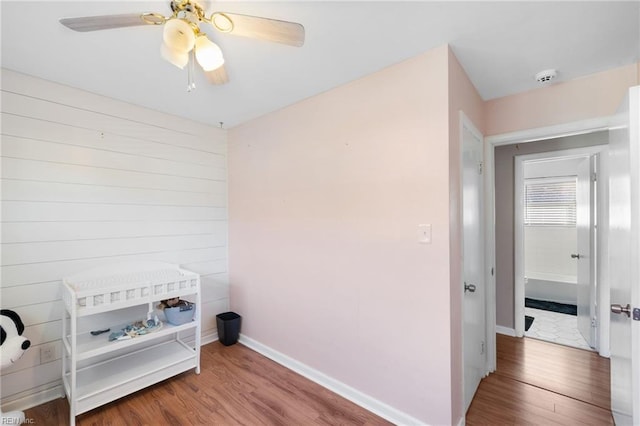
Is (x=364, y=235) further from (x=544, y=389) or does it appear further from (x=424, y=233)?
(x=544, y=389)

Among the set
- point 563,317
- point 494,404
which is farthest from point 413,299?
point 563,317

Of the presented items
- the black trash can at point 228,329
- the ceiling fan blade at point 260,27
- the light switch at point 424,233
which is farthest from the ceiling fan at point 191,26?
the black trash can at point 228,329

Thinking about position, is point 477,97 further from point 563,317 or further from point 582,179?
point 563,317

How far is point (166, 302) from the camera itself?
8.29 ft

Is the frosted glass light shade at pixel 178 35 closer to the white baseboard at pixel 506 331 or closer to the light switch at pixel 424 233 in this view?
the light switch at pixel 424 233

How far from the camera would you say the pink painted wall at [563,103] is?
6.41 feet

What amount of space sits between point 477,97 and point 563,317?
3.50 meters

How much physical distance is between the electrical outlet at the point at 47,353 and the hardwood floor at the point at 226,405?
32 centimetres

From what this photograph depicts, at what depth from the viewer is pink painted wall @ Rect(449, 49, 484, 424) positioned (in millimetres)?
1691

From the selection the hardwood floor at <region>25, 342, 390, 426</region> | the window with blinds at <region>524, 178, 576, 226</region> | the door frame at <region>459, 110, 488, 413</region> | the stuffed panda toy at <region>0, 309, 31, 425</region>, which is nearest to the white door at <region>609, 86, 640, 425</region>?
the door frame at <region>459, 110, 488, 413</region>

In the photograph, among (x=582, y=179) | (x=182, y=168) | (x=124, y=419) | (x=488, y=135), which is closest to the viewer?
(x=124, y=419)

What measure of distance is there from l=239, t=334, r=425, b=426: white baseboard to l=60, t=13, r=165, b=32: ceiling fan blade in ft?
8.36

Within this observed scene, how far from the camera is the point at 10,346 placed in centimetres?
171

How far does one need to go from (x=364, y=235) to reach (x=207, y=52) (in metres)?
→ 1.46
